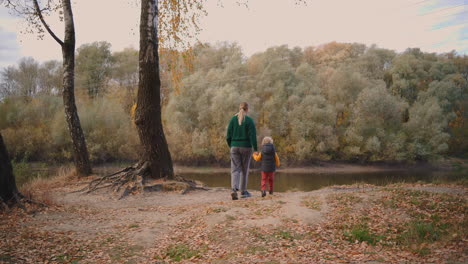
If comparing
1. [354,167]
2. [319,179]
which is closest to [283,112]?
[354,167]

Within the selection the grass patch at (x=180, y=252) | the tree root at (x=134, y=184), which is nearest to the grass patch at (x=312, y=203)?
the grass patch at (x=180, y=252)

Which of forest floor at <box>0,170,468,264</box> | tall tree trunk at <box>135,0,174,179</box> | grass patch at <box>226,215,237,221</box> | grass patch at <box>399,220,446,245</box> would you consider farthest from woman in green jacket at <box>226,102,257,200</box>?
grass patch at <box>399,220,446,245</box>

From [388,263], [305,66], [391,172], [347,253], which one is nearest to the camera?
[388,263]

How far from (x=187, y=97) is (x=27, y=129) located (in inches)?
750

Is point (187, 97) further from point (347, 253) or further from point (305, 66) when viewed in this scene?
point (347, 253)

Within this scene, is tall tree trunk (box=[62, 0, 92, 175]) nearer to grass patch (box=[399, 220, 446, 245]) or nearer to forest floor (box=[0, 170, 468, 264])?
forest floor (box=[0, 170, 468, 264])

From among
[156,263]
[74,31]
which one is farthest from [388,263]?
[74,31]

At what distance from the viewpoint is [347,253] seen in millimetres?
5266

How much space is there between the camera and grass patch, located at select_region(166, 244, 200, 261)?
5516mm

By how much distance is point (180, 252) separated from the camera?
5.69 m

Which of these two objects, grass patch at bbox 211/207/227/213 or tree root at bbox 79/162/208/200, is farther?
Result: tree root at bbox 79/162/208/200

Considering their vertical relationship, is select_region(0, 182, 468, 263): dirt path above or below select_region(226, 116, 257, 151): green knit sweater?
below

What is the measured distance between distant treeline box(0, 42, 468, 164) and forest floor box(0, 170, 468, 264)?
3143 cm

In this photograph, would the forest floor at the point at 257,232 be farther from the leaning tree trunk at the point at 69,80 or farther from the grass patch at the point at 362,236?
the leaning tree trunk at the point at 69,80
